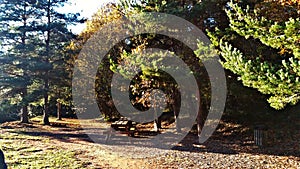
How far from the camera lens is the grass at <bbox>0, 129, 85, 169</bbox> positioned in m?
6.90

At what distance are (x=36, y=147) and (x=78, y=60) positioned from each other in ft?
27.4

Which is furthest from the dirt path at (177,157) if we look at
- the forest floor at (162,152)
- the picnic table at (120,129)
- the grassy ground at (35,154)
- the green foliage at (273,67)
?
the green foliage at (273,67)

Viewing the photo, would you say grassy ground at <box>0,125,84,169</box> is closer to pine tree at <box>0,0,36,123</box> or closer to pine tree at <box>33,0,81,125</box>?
pine tree at <box>0,0,36,123</box>

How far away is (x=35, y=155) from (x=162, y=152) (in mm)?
3721

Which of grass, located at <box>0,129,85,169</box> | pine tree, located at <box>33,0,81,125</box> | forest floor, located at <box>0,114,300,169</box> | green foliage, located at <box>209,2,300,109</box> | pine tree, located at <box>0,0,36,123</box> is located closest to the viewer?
green foliage, located at <box>209,2,300,109</box>

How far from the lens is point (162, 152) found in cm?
854

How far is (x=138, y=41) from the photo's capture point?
38.4 feet

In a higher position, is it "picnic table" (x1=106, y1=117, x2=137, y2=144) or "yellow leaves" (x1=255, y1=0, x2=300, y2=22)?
"yellow leaves" (x1=255, y1=0, x2=300, y2=22)

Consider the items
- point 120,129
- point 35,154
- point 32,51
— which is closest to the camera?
point 35,154

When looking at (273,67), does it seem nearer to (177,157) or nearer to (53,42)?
(177,157)

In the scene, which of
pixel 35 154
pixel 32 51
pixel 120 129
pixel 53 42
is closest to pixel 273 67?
pixel 35 154

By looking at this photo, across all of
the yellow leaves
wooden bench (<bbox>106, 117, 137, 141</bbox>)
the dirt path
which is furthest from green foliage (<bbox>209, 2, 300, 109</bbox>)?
wooden bench (<bbox>106, 117, 137, 141</bbox>)

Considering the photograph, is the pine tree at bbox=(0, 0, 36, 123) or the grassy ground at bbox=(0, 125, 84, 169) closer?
the grassy ground at bbox=(0, 125, 84, 169)

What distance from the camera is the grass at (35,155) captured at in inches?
272
